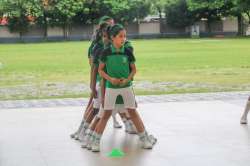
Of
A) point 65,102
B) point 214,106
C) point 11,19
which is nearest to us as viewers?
point 214,106

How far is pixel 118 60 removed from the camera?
7969 mm

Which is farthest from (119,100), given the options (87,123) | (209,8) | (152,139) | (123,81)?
(209,8)

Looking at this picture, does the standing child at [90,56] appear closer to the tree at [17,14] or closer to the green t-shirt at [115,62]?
the green t-shirt at [115,62]

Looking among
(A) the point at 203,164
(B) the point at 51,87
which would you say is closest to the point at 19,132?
(A) the point at 203,164

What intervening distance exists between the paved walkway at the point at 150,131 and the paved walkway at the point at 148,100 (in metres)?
0.13

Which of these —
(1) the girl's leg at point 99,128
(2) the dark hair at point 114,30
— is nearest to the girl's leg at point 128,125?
(1) the girl's leg at point 99,128

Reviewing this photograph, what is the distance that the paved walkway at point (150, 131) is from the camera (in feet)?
24.6

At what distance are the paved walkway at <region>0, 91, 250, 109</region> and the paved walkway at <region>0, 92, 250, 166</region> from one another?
0.13 m

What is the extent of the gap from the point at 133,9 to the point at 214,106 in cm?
5591

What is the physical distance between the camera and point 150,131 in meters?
9.59

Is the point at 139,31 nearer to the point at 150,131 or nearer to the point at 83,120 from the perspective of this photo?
the point at 150,131

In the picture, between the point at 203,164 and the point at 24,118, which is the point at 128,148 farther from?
the point at 24,118

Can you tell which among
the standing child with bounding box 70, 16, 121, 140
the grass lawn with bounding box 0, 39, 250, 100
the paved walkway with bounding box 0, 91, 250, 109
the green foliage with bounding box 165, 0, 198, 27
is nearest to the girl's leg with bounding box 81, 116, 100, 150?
the standing child with bounding box 70, 16, 121, 140

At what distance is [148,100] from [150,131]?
12.3ft
